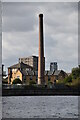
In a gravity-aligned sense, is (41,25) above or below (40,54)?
above

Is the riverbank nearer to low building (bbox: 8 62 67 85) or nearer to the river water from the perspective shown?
the river water

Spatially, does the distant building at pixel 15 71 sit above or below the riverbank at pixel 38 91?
above

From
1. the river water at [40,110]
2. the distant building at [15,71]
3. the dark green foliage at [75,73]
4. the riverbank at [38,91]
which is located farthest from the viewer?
the distant building at [15,71]

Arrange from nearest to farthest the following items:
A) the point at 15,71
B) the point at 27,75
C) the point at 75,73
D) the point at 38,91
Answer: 1. the point at 38,91
2. the point at 75,73
3. the point at 27,75
4. the point at 15,71

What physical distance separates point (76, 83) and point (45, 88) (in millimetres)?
9044

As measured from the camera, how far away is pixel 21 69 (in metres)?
119

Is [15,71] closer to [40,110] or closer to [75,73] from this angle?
[75,73]

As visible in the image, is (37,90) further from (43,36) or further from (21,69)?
(21,69)

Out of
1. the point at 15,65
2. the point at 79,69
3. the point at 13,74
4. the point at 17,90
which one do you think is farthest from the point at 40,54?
the point at 15,65

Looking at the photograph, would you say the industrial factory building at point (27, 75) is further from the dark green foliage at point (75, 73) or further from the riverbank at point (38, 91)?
the riverbank at point (38, 91)

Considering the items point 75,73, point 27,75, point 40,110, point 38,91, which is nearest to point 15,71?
point 27,75

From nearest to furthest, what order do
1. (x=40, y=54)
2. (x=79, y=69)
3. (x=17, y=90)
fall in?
(x=17, y=90)
(x=40, y=54)
(x=79, y=69)

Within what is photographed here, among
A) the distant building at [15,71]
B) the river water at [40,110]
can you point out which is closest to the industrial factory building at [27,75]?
the distant building at [15,71]

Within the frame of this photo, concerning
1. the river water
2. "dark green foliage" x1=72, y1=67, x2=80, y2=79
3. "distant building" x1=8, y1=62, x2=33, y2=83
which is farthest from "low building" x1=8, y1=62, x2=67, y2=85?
the river water
